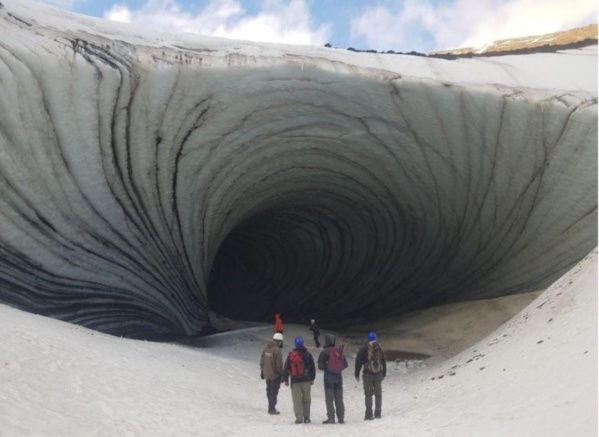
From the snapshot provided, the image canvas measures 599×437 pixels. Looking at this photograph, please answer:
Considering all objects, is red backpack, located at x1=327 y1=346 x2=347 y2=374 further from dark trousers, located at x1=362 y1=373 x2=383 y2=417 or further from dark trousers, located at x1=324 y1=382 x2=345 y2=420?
dark trousers, located at x1=362 y1=373 x2=383 y2=417

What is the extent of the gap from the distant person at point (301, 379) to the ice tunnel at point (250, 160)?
15.8 ft

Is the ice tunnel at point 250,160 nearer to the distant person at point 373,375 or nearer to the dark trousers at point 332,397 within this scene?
the dark trousers at point 332,397

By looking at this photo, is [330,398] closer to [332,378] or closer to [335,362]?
[332,378]

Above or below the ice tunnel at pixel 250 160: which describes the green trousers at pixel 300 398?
below

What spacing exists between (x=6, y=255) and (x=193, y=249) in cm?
352

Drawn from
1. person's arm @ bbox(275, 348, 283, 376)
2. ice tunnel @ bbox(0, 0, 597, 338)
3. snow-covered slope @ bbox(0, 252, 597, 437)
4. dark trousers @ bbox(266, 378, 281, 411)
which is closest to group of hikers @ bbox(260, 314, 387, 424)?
snow-covered slope @ bbox(0, 252, 597, 437)

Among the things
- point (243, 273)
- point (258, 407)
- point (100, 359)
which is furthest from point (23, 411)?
point (243, 273)

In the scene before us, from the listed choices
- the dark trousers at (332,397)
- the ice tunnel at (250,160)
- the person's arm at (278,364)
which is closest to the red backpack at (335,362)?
the dark trousers at (332,397)

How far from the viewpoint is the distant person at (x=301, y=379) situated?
5.82 metres

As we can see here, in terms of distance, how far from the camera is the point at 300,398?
19.2ft

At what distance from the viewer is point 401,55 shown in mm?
12039

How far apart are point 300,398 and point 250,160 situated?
20.6 ft

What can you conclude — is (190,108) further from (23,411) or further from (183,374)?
(23,411)

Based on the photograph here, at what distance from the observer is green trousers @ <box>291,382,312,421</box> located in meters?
5.81
